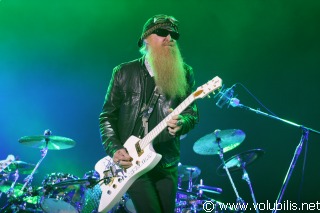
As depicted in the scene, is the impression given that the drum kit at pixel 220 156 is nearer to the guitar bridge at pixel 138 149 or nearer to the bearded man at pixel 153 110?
the bearded man at pixel 153 110

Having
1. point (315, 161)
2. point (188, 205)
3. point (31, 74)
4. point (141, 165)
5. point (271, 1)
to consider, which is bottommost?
point (141, 165)

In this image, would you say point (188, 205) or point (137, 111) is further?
point (188, 205)

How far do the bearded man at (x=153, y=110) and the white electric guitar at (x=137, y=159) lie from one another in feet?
0.20

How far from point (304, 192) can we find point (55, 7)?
7.02 metres

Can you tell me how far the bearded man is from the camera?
2609mm

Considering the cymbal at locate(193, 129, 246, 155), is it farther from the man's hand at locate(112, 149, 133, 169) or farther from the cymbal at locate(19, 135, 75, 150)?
the man's hand at locate(112, 149, 133, 169)

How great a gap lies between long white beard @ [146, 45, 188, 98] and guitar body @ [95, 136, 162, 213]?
585mm

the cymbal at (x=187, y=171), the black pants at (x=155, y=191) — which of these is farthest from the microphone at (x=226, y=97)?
the black pants at (x=155, y=191)

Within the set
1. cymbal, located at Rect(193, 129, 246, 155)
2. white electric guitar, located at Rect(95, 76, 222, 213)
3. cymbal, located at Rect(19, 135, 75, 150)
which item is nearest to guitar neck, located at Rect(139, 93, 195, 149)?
white electric guitar, located at Rect(95, 76, 222, 213)

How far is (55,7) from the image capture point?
766cm

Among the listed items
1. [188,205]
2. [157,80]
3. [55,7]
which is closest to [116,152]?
[157,80]

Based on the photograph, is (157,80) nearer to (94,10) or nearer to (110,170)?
(110,170)

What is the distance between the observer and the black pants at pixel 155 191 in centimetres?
250

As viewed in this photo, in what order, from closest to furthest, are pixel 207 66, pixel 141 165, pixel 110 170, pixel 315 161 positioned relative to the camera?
pixel 141 165
pixel 110 170
pixel 315 161
pixel 207 66
